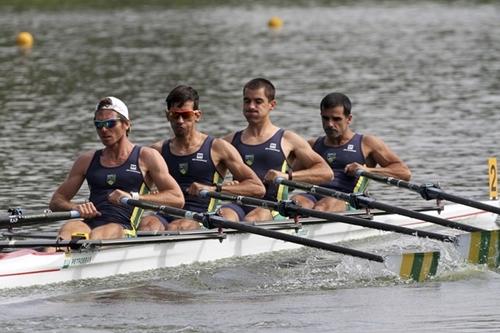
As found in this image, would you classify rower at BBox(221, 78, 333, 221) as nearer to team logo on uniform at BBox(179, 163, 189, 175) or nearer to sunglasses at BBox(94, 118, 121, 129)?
team logo on uniform at BBox(179, 163, 189, 175)

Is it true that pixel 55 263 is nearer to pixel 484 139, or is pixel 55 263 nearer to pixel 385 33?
pixel 484 139

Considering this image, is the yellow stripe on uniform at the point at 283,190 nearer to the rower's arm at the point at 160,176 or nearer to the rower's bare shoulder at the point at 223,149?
the rower's bare shoulder at the point at 223,149

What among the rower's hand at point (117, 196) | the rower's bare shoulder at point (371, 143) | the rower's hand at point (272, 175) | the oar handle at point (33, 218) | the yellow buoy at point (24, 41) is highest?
the rower's bare shoulder at point (371, 143)

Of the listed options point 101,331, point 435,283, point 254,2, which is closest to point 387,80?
point 435,283

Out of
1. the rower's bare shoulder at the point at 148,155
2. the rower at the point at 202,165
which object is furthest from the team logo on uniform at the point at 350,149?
the rower's bare shoulder at the point at 148,155

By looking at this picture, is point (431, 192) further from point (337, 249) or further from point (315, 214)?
point (337, 249)

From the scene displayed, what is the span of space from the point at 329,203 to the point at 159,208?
2652 millimetres

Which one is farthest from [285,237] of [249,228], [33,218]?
[33,218]

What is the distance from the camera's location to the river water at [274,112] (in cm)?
1082

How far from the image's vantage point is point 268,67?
31766 millimetres

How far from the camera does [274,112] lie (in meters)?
24.3

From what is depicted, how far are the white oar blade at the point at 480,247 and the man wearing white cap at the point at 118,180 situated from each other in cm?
263

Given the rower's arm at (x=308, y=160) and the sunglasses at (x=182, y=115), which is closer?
the sunglasses at (x=182, y=115)

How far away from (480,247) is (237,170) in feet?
7.94
